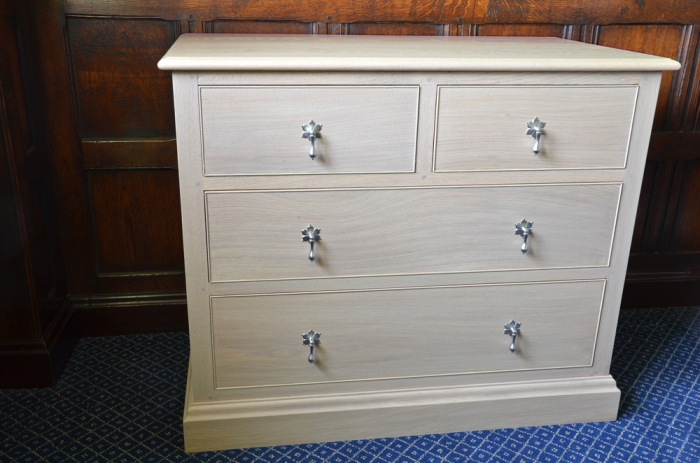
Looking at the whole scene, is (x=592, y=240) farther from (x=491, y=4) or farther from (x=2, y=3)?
(x=2, y=3)

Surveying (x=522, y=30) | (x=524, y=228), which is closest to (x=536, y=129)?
(x=524, y=228)

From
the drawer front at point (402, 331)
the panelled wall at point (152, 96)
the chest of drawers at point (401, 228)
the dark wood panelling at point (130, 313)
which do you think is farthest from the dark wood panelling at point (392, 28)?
the dark wood panelling at point (130, 313)

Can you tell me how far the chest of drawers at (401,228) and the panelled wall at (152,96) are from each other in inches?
9.9

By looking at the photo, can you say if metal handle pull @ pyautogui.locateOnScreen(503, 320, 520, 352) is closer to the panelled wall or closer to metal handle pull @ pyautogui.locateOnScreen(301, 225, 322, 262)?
metal handle pull @ pyautogui.locateOnScreen(301, 225, 322, 262)

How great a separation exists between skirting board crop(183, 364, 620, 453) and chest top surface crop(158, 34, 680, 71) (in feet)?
2.97

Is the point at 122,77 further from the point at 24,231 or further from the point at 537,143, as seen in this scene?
the point at 537,143

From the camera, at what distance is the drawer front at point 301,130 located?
5.13 feet

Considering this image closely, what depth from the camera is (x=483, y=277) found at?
1.82 m

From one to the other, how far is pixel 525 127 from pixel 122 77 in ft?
4.14

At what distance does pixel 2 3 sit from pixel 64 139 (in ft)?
1.51

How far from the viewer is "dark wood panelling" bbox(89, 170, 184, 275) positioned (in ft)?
7.38

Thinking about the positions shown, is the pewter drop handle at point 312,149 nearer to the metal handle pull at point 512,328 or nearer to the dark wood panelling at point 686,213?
the metal handle pull at point 512,328

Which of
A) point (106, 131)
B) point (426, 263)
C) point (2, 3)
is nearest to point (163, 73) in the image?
point (106, 131)

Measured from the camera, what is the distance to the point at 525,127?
5.52ft
